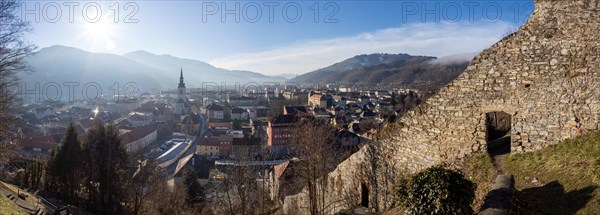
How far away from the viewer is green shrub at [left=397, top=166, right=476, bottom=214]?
5.76m

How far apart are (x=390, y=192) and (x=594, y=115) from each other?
5227 mm

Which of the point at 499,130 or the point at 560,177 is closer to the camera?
the point at 560,177

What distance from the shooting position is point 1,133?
1920cm

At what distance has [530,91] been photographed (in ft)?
27.5

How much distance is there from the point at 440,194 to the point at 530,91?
13.5 ft

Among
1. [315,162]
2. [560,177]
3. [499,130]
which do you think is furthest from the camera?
[315,162]

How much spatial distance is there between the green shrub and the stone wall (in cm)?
335

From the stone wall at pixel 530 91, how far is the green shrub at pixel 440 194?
3349mm

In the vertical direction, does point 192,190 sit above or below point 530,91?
below

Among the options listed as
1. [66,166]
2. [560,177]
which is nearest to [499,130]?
[560,177]

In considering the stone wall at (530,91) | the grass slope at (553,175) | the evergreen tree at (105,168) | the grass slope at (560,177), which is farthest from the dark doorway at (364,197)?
the evergreen tree at (105,168)

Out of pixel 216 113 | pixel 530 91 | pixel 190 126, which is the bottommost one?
pixel 190 126

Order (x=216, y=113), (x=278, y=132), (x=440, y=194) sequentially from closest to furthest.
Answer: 1. (x=440, y=194)
2. (x=278, y=132)
3. (x=216, y=113)

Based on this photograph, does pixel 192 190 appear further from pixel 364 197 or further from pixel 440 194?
pixel 440 194
